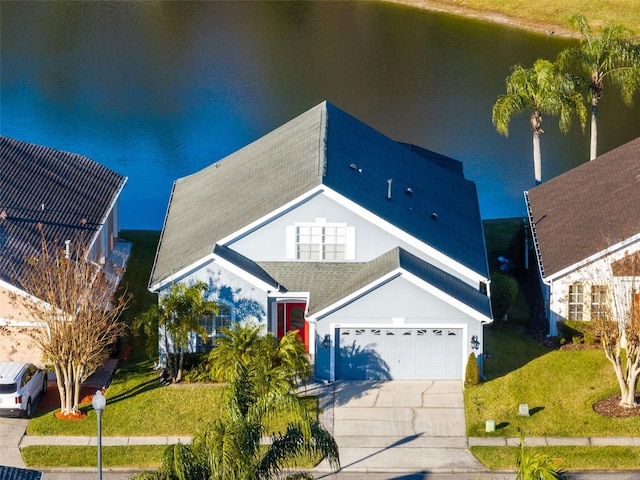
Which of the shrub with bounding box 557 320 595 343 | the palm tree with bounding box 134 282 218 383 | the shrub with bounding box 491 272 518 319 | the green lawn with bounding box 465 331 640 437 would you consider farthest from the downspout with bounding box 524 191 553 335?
the palm tree with bounding box 134 282 218 383

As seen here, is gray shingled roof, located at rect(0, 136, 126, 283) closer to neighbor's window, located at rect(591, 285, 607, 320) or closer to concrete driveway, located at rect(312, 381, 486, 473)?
concrete driveway, located at rect(312, 381, 486, 473)

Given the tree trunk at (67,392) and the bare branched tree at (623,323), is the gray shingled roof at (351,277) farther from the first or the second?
the tree trunk at (67,392)

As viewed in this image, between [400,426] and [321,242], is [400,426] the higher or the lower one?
the lower one

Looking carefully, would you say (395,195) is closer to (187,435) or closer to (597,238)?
(597,238)

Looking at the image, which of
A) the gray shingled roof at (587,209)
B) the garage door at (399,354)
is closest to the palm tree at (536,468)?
the garage door at (399,354)

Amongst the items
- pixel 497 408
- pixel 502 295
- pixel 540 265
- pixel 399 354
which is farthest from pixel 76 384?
pixel 540 265

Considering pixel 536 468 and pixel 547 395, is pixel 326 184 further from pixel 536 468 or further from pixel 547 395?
pixel 536 468

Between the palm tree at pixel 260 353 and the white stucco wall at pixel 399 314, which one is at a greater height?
the white stucco wall at pixel 399 314
